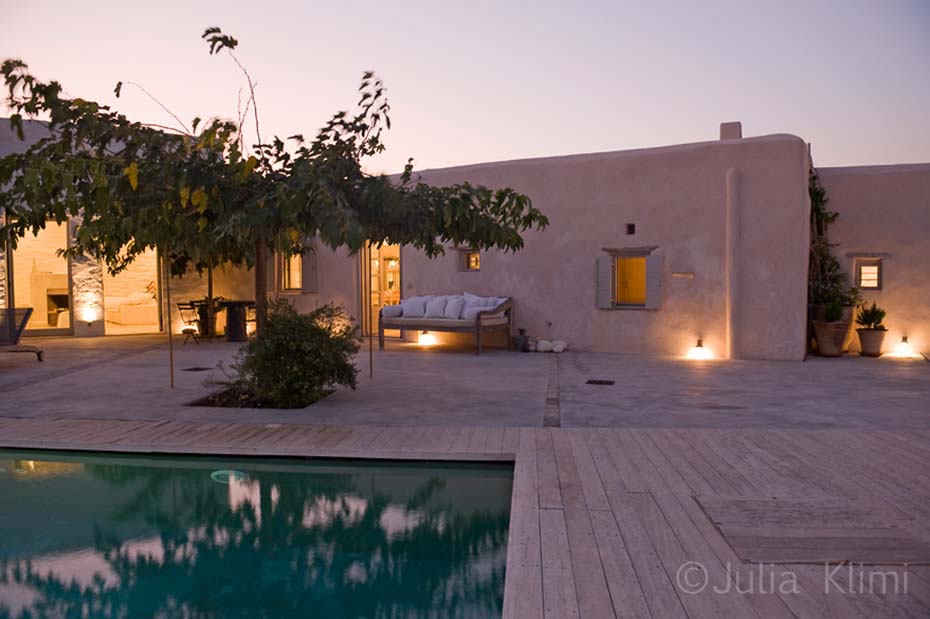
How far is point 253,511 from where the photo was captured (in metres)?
4.14

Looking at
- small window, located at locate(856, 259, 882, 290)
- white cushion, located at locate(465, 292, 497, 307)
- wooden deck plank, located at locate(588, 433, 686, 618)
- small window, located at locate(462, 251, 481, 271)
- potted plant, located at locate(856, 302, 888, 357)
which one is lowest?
wooden deck plank, located at locate(588, 433, 686, 618)

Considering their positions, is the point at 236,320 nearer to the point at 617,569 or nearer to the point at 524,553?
the point at 524,553

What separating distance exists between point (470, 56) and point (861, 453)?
9430 mm

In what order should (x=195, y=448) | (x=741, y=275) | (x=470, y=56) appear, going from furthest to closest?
(x=470, y=56)
(x=741, y=275)
(x=195, y=448)

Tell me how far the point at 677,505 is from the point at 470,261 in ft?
30.5

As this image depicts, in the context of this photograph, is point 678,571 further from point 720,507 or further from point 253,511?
point 253,511

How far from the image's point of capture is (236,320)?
1324cm

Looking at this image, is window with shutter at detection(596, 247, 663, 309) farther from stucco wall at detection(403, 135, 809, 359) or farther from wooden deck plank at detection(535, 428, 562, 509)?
wooden deck plank at detection(535, 428, 562, 509)

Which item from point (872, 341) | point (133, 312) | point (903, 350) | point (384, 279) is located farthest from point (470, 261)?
point (133, 312)

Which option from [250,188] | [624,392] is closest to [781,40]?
[624,392]

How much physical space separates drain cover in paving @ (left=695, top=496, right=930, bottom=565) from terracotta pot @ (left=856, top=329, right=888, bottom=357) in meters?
8.34

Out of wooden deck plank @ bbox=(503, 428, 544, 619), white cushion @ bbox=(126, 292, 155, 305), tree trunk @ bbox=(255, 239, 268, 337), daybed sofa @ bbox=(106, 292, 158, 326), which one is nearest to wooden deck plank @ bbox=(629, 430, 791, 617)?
wooden deck plank @ bbox=(503, 428, 544, 619)

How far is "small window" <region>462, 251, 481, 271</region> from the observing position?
12481 mm

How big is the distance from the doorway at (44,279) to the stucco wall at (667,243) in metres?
8.96
